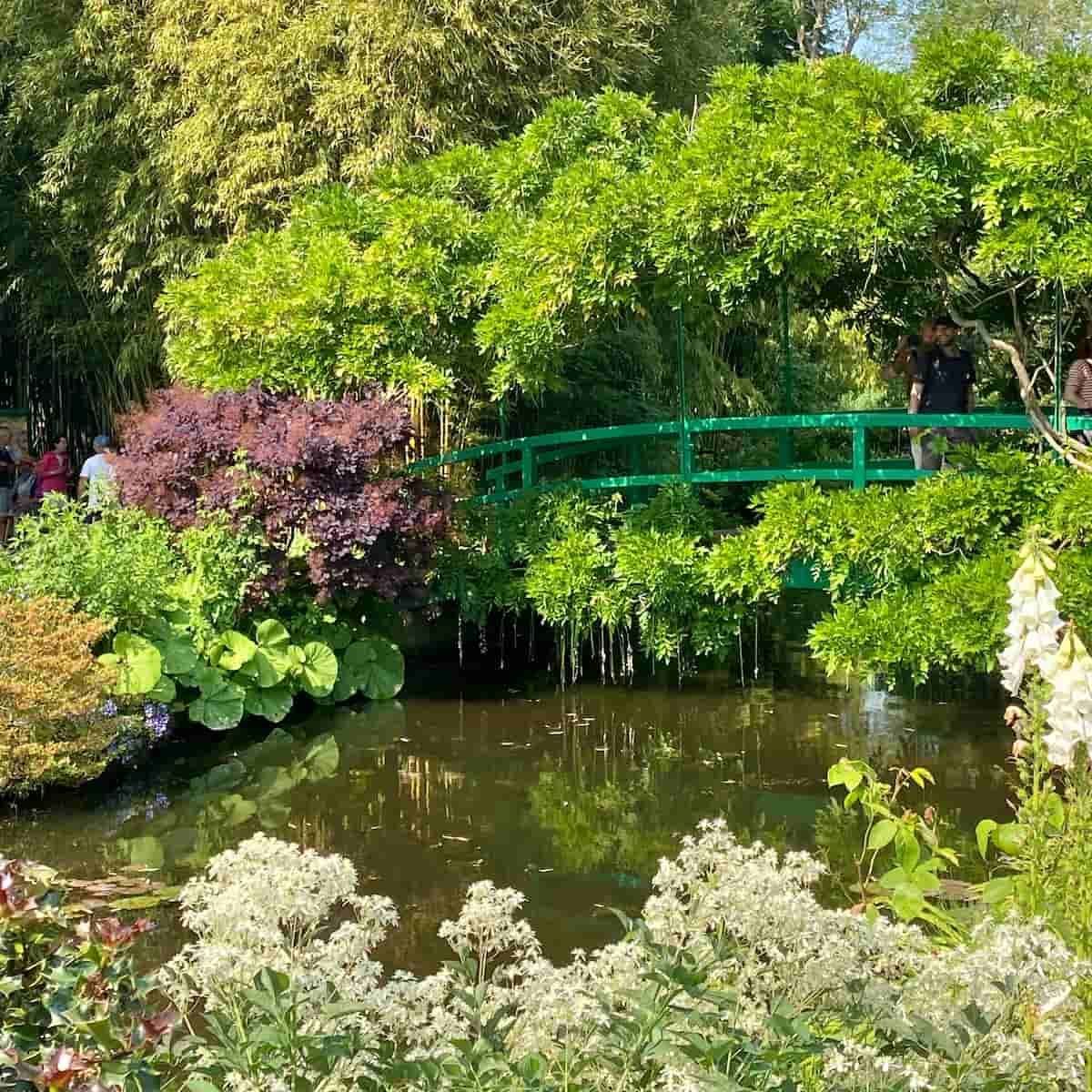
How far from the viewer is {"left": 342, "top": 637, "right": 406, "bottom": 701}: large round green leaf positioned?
9.56 m

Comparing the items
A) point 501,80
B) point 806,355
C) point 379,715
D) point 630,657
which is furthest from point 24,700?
point 806,355

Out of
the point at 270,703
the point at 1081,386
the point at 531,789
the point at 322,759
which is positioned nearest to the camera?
the point at 531,789

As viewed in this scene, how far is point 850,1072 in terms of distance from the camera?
248 cm

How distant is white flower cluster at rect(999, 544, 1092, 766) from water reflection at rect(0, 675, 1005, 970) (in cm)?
265

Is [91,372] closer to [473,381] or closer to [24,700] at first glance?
[473,381]

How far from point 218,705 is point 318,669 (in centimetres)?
77

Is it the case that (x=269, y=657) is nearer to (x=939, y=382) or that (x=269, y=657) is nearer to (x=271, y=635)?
(x=271, y=635)

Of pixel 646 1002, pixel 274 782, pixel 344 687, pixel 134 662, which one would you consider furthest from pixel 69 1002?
pixel 344 687

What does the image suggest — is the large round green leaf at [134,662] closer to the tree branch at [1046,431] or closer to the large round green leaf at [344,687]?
the large round green leaf at [344,687]

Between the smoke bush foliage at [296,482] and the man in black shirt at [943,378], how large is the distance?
9.41 ft

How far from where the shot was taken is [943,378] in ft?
30.1

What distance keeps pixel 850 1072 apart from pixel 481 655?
8744 mm

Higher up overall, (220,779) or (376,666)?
(376,666)

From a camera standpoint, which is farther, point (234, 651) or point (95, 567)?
point (234, 651)
